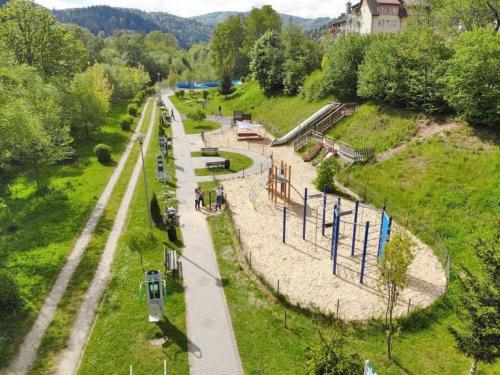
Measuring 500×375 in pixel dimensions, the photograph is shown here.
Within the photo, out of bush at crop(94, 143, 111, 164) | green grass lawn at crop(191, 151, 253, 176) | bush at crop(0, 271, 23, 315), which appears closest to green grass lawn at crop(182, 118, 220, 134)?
green grass lawn at crop(191, 151, 253, 176)

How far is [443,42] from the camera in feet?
101

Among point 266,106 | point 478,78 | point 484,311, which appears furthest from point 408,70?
point 484,311

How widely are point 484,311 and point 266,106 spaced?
4707 centimetres

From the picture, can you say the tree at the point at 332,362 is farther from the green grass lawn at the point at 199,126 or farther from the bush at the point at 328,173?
the green grass lawn at the point at 199,126

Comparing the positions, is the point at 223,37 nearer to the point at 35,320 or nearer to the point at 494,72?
the point at 494,72

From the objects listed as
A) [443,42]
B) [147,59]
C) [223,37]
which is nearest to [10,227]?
[443,42]

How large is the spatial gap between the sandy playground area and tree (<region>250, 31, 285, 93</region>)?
3231 centimetres

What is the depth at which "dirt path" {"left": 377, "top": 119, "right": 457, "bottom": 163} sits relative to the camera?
28.4 meters

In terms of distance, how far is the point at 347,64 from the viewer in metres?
39.4

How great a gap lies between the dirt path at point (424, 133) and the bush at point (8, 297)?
2436 cm

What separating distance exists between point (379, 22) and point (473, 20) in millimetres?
36966

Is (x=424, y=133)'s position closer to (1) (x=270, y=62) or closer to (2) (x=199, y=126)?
(2) (x=199, y=126)

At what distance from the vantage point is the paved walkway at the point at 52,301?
12.7 metres

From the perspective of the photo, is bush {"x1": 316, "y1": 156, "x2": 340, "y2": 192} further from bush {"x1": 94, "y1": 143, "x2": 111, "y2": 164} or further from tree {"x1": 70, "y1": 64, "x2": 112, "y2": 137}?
tree {"x1": 70, "y1": 64, "x2": 112, "y2": 137}
